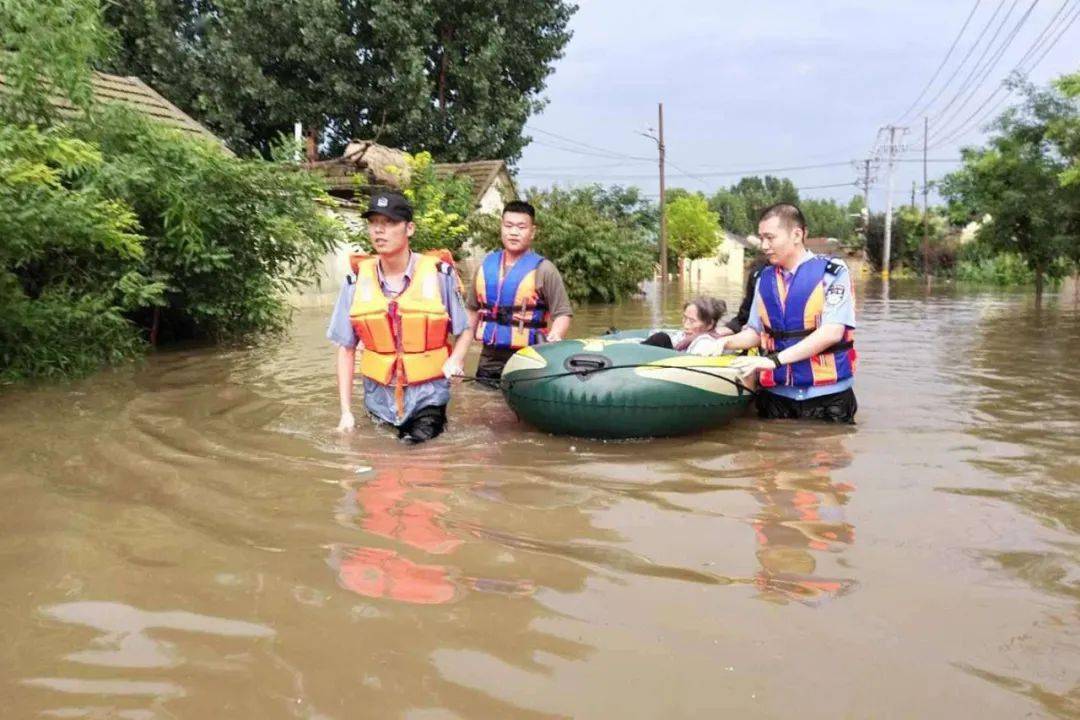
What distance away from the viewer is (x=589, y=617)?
2826 mm

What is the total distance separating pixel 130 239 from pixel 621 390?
4.48 metres

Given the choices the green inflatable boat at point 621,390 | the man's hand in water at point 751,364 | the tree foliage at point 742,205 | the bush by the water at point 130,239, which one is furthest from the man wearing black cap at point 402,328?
the tree foliage at point 742,205

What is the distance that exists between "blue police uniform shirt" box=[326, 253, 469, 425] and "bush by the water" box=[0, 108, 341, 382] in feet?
8.52

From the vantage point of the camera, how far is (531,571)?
3.22 metres

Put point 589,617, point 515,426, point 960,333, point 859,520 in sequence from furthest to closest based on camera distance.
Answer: point 960,333 → point 515,426 → point 859,520 → point 589,617

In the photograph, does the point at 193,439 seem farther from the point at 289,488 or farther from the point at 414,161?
the point at 414,161

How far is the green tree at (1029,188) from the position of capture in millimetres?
20875

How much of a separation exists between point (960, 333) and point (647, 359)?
10143mm

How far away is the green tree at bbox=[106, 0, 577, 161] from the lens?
26.3m

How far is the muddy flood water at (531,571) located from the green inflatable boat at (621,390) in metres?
0.15

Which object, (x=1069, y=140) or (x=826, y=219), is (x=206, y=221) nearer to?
(x=1069, y=140)

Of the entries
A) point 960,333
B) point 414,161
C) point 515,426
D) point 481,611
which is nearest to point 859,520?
point 481,611

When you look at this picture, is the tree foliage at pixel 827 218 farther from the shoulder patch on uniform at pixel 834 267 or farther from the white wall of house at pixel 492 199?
the shoulder patch on uniform at pixel 834 267

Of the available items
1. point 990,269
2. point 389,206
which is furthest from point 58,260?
point 990,269
